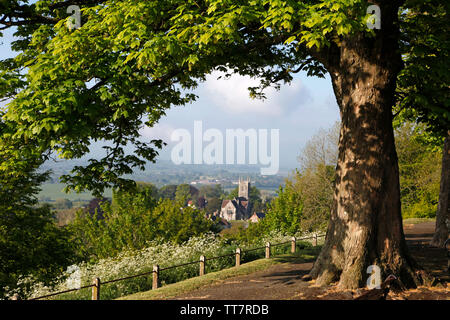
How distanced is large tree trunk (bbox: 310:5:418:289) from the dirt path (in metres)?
0.47

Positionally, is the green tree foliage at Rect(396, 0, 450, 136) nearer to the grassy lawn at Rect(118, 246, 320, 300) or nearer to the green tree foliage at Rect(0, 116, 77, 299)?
the grassy lawn at Rect(118, 246, 320, 300)

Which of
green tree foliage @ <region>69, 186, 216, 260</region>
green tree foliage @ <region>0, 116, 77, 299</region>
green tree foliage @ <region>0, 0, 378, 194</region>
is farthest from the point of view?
green tree foliage @ <region>69, 186, 216, 260</region>

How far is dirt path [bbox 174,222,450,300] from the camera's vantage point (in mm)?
9484

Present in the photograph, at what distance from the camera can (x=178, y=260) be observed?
18672 millimetres

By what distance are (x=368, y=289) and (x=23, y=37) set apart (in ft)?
40.7

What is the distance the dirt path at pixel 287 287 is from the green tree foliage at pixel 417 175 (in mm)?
25952

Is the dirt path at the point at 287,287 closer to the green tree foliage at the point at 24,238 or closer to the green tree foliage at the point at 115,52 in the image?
the green tree foliage at the point at 115,52

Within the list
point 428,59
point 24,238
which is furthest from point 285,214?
point 428,59

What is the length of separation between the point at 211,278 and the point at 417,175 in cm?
3335

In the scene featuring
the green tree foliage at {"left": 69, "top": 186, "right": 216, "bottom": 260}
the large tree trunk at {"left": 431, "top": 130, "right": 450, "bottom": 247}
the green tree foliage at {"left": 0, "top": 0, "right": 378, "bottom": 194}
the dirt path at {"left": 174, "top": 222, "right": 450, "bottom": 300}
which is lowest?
the green tree foliage at {"left": 69, "top": 186, "right": 216, "bottom": 260}

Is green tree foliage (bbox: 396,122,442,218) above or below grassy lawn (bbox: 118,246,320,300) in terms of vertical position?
above

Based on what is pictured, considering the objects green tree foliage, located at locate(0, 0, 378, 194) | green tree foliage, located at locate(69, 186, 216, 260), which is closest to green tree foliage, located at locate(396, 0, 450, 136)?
green tree foliage, located at locate(0, 0, 378, 194)

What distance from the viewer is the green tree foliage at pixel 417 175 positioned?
38.9 m
